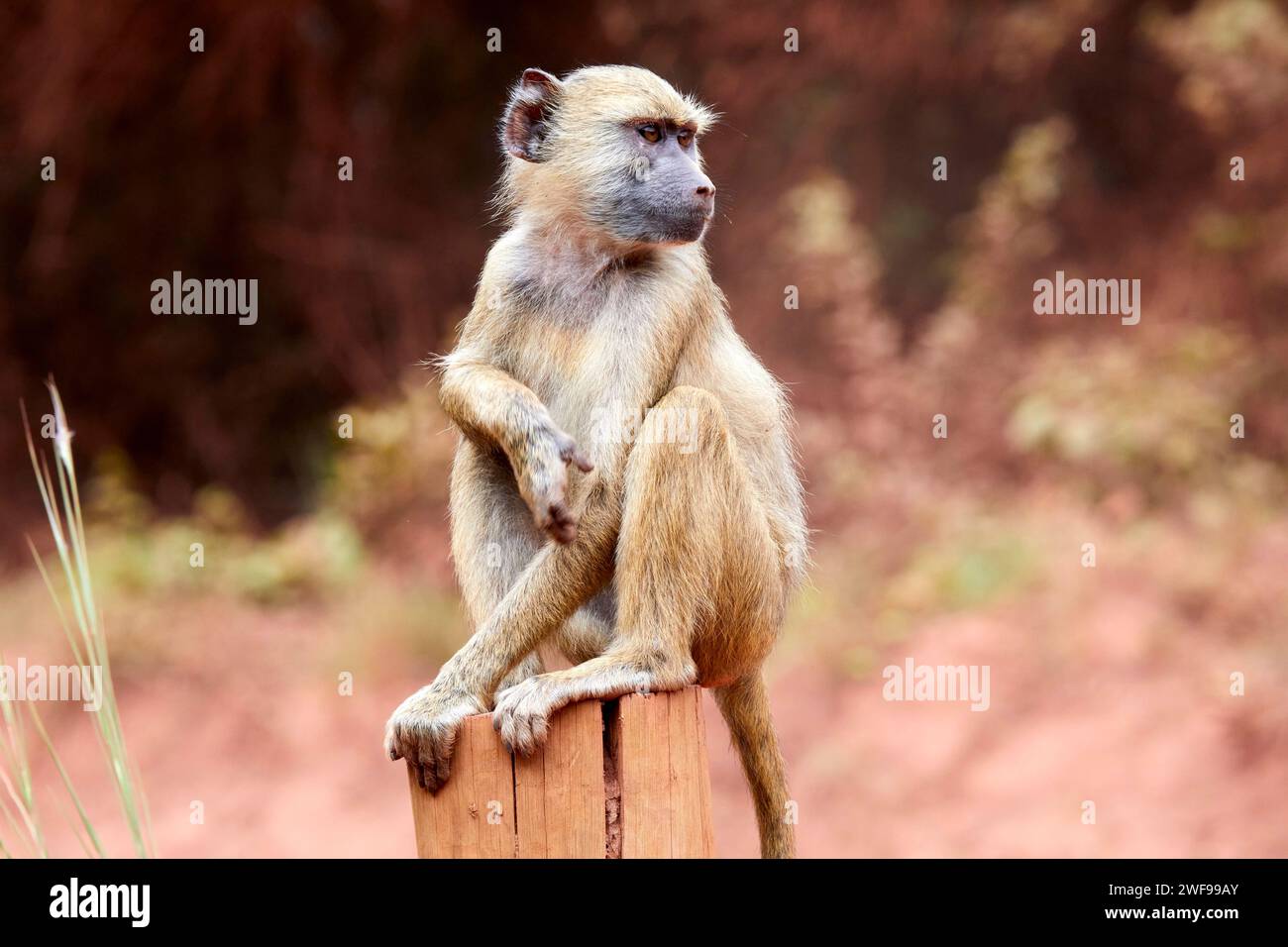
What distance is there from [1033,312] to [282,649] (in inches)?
374

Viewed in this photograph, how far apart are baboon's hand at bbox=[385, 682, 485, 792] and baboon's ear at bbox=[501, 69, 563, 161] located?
2568 mm

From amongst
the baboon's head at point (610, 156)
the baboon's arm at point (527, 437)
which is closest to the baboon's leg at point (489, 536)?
the baboon's arm at point (527, 437)

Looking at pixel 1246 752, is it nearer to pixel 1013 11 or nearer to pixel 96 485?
pixel 1013 11

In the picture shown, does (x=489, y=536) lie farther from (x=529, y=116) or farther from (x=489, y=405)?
(x=529, y=116)

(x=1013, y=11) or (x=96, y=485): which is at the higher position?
(x=1013, y=11)

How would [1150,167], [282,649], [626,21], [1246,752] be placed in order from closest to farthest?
[1246,752], [282,649], [626,21], [1150,167]

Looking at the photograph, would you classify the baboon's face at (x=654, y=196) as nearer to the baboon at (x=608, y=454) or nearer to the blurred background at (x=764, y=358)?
the baboon at (x=608, y=454)

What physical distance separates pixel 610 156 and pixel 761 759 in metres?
2.73

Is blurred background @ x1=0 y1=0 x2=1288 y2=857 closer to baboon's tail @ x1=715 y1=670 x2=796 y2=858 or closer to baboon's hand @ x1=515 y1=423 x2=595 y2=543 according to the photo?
baboon's tail @ x1=715 y1=670 x2=796 y2=858

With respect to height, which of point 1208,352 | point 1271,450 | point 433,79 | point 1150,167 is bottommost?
point 1271,450

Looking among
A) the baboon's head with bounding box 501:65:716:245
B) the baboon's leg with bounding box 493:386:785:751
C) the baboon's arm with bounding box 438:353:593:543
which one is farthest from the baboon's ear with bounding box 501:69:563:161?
the baboon's leg with bounding box 493:386:785:751

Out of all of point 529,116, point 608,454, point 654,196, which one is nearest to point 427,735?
point 608,454

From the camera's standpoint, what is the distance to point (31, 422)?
60.4 feet

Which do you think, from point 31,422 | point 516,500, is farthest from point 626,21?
point 516,500
